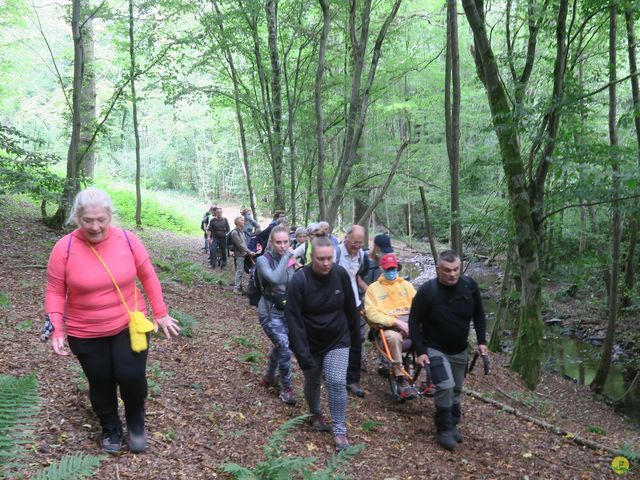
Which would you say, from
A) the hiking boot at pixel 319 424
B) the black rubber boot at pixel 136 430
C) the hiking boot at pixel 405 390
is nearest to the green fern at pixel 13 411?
the black rubber boot at pixel 136 430

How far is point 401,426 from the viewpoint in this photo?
5.75 m

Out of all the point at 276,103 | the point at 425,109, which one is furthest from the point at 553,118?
the point at 425,109

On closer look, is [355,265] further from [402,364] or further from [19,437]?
[19,437]

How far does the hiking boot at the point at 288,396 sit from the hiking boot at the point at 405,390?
133 centimetres

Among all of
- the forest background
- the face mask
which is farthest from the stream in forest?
the face mask

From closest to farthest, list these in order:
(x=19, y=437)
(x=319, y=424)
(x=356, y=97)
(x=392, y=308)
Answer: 1. (x=19, y=437)
2. (x=319, y=424)
3. (x=392, y=308)
4. (x=356, y=97)

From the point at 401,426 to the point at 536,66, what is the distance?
14798mm

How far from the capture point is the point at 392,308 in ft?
20.4

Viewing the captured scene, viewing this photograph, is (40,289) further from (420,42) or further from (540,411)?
(420,42)

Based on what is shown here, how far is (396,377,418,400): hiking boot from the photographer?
598 centimetres

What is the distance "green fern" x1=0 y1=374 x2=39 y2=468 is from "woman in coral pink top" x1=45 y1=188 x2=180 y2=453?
0.90 feet

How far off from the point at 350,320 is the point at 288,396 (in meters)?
1.27

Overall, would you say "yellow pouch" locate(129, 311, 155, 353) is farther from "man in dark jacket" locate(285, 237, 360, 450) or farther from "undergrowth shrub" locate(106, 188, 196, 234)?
"undergrowth shrub" locate(106, 188, 196, 234)

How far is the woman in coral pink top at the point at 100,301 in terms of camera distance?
3.28 metres
